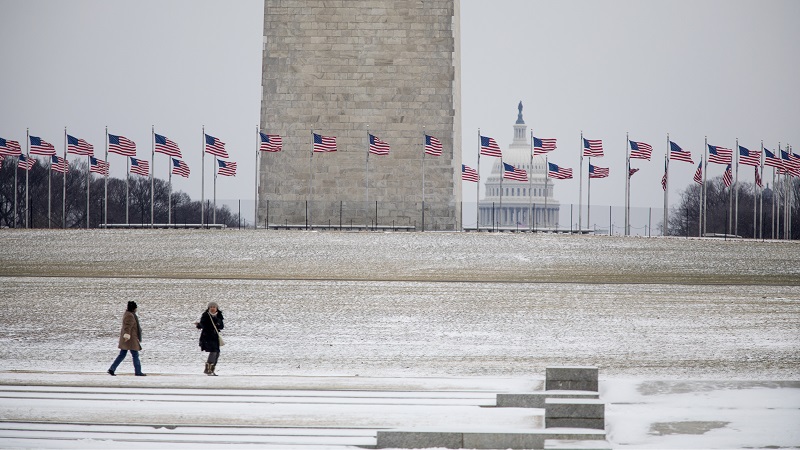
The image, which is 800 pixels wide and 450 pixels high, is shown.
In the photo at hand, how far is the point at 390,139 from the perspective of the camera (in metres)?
53.7

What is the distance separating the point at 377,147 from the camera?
164 ft

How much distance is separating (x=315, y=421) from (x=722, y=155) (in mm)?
38663

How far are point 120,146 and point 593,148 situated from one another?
2023 centimetres

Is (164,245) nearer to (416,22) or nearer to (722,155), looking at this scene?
(416,22)

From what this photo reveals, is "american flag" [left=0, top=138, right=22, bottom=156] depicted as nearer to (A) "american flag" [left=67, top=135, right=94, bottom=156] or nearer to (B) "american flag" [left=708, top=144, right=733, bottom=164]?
(A) "american flag" [left=67, top=135, right=94, bottom=156]

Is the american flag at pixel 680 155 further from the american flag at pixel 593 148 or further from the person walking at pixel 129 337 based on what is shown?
the person walking at pixel 129 337

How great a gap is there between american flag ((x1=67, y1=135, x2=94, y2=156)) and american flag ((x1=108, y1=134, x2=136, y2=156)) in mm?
1380

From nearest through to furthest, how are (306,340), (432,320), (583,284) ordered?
(306,340) < (432,320) < (583,284)

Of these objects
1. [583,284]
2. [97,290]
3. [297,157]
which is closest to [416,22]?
[297,157]

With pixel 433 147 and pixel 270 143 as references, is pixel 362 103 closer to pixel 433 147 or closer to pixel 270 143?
pixel 433 147

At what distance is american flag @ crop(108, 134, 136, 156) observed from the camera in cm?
5319

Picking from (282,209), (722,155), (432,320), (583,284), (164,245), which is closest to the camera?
(432,320)

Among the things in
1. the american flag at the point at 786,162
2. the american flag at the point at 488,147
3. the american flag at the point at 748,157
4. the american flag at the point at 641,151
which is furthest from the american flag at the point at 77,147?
the american flag at the point at 786,162

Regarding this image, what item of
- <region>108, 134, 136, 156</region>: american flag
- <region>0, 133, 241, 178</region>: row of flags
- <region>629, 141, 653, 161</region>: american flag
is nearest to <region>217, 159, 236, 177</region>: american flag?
<region>0, 133, 241, 178</region>: row of flags
